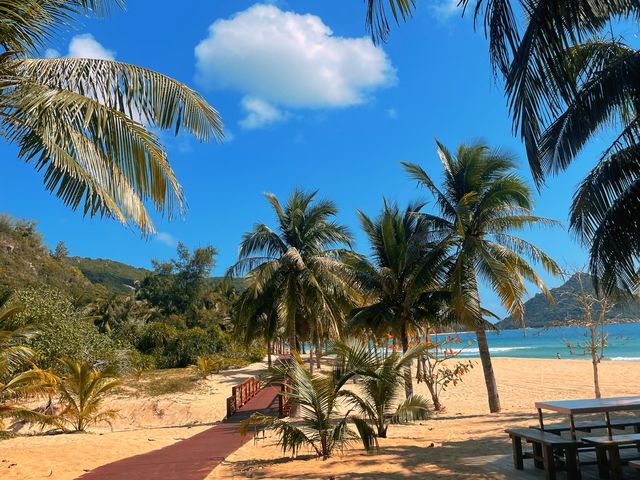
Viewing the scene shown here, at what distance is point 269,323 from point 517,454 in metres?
11.7

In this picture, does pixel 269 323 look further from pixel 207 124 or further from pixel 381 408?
pixel 207 124

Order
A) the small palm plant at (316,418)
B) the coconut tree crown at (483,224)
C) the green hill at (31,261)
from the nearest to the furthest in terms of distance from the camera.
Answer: the small palm plant at (316,418)
the coconut tree crown at (483,224)
the green hill at (31,261)

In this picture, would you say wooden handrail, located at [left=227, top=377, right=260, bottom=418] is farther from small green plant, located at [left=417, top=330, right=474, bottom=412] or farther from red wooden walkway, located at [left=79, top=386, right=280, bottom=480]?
small green plant, located at [left=417, top=330, right=474, bottom=412]

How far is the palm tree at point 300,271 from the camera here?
15.7 meters

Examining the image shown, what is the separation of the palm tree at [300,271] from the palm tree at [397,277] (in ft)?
2.91

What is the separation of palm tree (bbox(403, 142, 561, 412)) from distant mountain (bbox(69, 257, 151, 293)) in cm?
8178

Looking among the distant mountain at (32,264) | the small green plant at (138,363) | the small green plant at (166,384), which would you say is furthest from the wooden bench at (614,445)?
the distant mountain at (32,264)

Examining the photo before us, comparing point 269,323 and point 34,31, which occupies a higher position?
point 34,31

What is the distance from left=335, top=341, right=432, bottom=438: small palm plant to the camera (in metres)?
7.95

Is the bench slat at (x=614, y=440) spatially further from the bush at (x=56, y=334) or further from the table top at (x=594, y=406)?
the bush at (x=56, y=334)

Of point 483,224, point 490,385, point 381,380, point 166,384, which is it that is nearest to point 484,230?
point 483,224

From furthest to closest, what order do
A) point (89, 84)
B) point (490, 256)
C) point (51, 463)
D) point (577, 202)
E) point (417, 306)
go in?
point (417, 306)
point (490, 256)
point (51, 463)
point (577, 202)
point (89, 84)

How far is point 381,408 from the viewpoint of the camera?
330 inches

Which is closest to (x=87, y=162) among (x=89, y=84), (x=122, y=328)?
(x=89, y=84)
